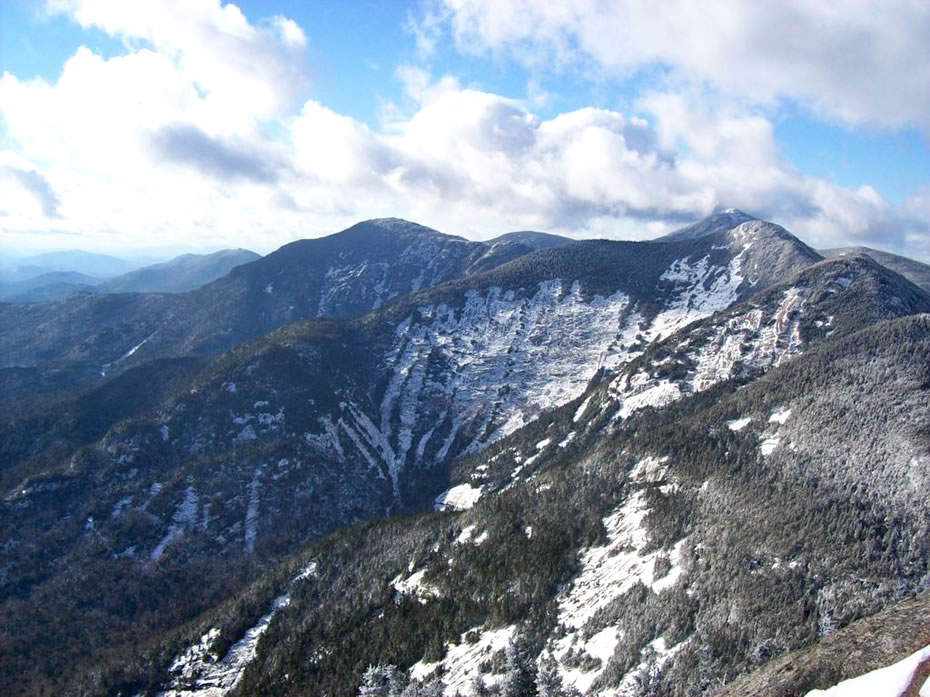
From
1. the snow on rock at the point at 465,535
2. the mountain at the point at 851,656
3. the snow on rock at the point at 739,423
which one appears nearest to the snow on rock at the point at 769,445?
the snow on rock at the point at 739,423

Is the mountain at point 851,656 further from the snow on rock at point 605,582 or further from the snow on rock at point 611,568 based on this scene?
the snow on rock at point 611,568

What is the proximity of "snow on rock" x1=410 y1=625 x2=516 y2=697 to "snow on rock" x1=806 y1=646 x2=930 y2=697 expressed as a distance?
5800cm

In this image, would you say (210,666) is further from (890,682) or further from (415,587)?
(890,682)

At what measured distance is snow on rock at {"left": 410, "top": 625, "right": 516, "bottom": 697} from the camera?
310 ft

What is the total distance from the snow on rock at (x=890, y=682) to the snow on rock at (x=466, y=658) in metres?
58.0

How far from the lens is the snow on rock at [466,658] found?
310 feet

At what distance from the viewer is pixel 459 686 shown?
306 feet

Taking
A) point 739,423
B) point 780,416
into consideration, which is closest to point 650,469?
point 739,423

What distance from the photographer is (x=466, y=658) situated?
100688 millimetres

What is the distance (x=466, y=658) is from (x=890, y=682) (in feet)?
238

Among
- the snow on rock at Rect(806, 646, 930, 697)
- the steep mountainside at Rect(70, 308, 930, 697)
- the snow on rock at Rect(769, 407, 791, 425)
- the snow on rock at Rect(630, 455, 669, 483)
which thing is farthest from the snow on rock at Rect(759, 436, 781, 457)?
the snow on rock at Rect(806, 646, 930, 697)

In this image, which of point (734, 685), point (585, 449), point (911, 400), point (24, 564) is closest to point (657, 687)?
point (734, 685)

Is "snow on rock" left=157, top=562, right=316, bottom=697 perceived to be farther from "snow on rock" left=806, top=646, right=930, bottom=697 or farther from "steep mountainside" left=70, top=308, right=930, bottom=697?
"snow on rock" left=806, top=646, right=930, bottom=697

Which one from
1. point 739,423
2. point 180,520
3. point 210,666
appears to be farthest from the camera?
point 180,520
